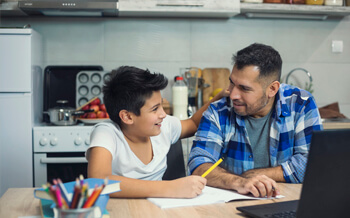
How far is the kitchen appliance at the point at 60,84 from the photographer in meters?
3.31

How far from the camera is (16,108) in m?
2.85

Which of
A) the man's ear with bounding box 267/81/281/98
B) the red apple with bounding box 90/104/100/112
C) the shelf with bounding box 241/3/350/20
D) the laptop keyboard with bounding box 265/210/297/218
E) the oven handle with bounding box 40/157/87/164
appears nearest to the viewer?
the laptop keyboard with bounding box 265/210/297/218

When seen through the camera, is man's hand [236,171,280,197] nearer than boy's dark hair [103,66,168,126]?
Yes

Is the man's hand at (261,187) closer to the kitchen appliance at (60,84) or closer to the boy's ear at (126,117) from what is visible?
the boy's ear at (126,117)

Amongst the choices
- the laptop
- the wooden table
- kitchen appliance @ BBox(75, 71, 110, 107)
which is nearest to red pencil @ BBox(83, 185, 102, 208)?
the wooden table

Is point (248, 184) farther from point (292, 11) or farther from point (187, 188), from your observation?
point (292, 11)

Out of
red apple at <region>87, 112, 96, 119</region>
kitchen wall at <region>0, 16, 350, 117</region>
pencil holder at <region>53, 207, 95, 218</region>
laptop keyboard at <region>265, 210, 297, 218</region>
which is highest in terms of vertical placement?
kitchen wall at <region>0, 16, 350, 117</region>

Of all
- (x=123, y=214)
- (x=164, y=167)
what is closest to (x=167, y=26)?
(x=164, y=167)

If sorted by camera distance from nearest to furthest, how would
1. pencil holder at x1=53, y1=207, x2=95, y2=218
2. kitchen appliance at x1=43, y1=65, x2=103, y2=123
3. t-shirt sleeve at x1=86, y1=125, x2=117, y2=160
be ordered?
pencil holder at x1=53, y1=207, x2=95, y2=218 < t-shirt sleeve at x1=86, y1=125, x2=117, y2=160 < kitchen appliance at x1=43, y1=65, x2=103, y2=123

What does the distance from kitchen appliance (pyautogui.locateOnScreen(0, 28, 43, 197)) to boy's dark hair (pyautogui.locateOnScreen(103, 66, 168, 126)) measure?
1362 mm

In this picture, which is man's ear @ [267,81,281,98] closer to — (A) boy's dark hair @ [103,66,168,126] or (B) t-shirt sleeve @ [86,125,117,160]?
(A) boy's dark hair @ [103,66,168,126]

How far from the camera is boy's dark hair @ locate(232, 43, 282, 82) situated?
5.98ft

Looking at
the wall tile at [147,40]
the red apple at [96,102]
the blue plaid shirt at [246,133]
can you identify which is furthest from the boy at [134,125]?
the wall tile at [147,40]

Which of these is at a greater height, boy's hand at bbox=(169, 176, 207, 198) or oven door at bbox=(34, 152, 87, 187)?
boy's hand at bbox=(169, 176, 207, 198)
